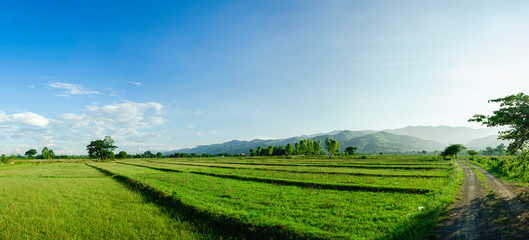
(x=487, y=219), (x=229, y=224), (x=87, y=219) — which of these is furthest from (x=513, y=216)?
(x=87, y=219)

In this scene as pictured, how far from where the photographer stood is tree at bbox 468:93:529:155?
14353 millimetres

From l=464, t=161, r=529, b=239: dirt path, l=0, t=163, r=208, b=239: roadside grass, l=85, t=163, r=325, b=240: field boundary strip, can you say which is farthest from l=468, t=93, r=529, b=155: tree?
l=0, t=163, r=208, b=239: roadside grass

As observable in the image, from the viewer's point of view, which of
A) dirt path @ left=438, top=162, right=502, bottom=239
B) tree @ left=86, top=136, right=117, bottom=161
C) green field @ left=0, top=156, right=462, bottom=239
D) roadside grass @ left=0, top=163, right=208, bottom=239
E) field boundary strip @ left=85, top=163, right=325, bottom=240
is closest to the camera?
dirt path @ left=438, top=162, right=502, bottom=239

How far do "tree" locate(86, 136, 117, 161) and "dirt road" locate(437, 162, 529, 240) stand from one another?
14165 centimetres

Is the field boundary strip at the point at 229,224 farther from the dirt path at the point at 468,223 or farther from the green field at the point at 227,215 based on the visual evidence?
the dirt path at the point at 468,223

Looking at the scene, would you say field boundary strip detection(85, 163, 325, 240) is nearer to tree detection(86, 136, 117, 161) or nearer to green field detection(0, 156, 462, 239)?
green field detection(0, 156, 462, 239)

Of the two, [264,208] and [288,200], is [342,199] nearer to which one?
[288,200]

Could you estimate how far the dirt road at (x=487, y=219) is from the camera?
9812mm

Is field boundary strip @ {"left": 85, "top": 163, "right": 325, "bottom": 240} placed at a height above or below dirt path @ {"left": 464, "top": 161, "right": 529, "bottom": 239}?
above

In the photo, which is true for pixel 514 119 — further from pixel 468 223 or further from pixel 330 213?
pixel 330 213

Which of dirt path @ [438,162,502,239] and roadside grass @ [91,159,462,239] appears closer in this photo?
dirt path @ [438,162,502,239]

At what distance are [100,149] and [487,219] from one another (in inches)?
5664

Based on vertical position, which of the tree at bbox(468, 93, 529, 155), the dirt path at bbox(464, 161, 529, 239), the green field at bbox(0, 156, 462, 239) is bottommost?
the dirt path at bbox(464, 161, 529, 239)

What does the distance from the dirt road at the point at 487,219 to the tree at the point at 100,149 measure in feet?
465
